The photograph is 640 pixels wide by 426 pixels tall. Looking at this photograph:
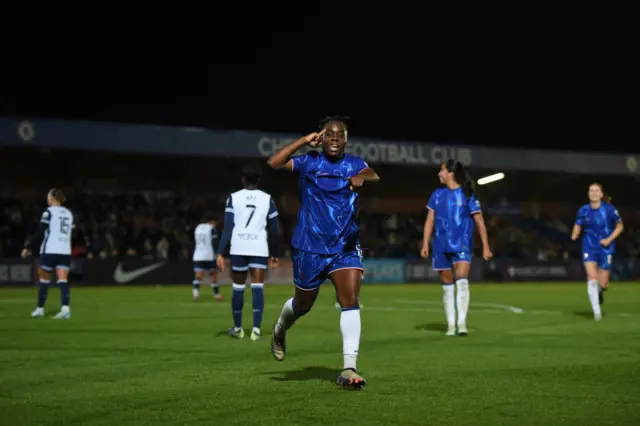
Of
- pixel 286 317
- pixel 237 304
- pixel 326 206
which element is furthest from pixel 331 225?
pixel 237 304

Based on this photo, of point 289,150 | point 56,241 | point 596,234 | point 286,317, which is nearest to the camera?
point 289,150

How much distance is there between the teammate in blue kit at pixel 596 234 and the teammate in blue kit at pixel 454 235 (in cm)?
357

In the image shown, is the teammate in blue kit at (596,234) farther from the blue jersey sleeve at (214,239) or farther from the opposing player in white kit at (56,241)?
the blue jersey sleeve at (214,239)

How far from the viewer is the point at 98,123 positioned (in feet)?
115

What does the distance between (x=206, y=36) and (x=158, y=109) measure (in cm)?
593

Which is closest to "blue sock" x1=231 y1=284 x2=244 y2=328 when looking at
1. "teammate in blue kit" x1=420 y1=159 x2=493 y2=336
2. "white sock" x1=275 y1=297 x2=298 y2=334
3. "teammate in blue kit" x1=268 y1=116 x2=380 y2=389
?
"teammate in blue kit" x1=420 y1=159 x2=493 y2=336

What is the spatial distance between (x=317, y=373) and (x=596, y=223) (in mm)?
9106

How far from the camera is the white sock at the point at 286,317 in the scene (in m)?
8.52

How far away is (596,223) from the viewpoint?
16438 millimetres

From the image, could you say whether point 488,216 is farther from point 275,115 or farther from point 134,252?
point 134,252

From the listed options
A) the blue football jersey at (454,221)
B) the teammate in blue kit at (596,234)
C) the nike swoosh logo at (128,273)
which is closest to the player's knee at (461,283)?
the blue football jersey at (454,221)

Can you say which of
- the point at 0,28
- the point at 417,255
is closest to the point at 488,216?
the point at 417,255

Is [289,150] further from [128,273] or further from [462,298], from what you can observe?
[128,273]

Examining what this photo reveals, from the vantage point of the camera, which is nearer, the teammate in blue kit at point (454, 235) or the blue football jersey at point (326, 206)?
the blue football jersey at point (326, 206)
